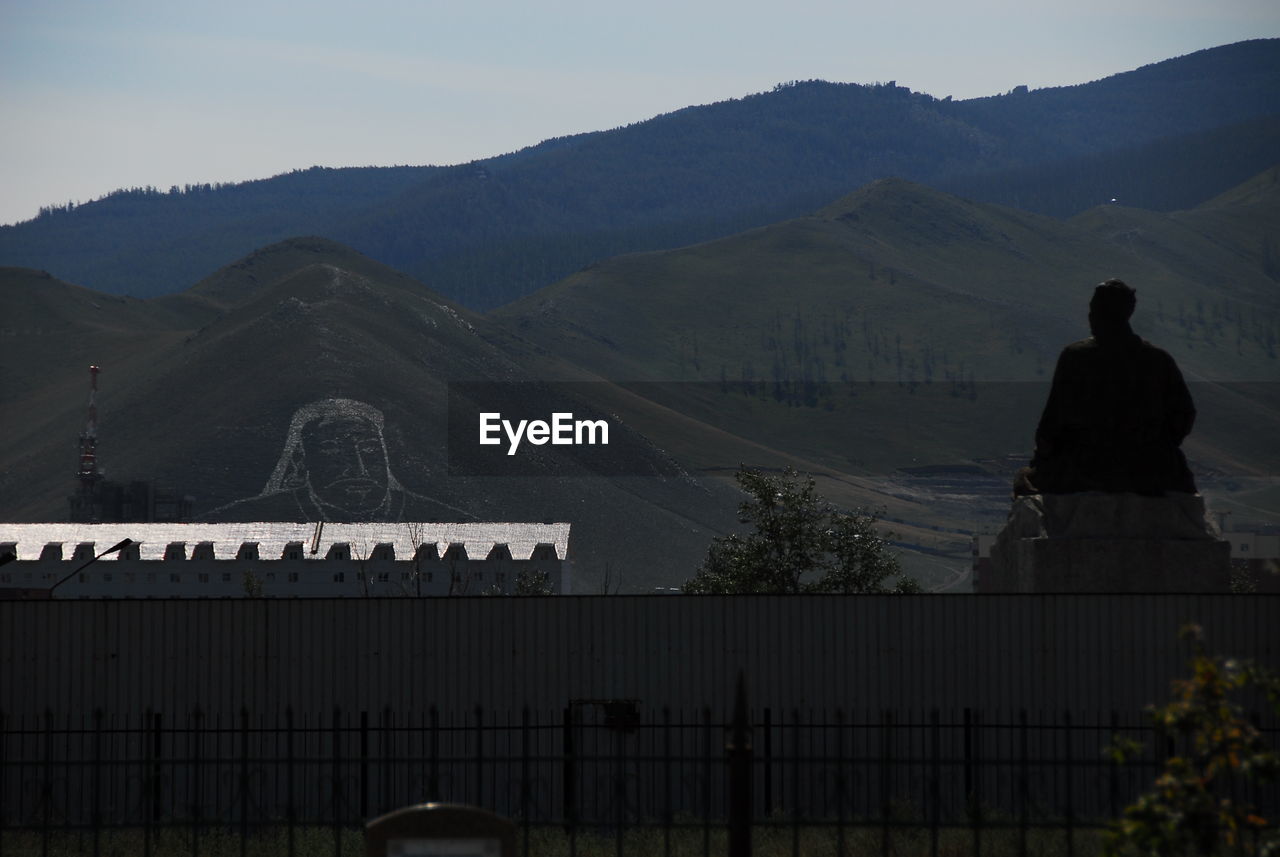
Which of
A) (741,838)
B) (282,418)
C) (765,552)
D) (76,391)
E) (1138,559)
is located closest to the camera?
(741,838)

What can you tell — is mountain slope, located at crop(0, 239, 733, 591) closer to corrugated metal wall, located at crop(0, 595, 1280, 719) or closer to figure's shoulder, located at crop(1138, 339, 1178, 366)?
corrugated metal wall, located at crop(0, 595, 1280, 719)

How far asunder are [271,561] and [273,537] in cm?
321

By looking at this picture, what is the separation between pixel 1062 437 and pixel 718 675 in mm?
6124

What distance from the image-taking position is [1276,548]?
3438 inches

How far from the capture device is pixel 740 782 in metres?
11.6

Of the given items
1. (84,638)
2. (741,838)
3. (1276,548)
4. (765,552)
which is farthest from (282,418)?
(741,838)

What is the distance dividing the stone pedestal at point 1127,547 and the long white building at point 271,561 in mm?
66033

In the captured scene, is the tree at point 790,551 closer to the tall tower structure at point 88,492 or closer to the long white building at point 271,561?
the long white building at point 271,561

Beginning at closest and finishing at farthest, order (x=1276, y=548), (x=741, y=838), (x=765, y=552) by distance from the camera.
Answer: (x=741, y=838) < (x=765, y=552) < (x=1276, y=548)

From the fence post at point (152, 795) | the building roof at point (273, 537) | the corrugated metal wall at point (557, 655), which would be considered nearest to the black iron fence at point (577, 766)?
the corrugated metal wall at point (557, 655)

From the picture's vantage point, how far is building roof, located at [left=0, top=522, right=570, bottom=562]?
309 ft

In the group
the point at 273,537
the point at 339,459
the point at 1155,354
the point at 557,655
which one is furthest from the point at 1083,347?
the point at 339,459

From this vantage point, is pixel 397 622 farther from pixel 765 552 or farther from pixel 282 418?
pixel 282 418

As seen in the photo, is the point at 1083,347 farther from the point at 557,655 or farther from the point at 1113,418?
the point at 557,655
